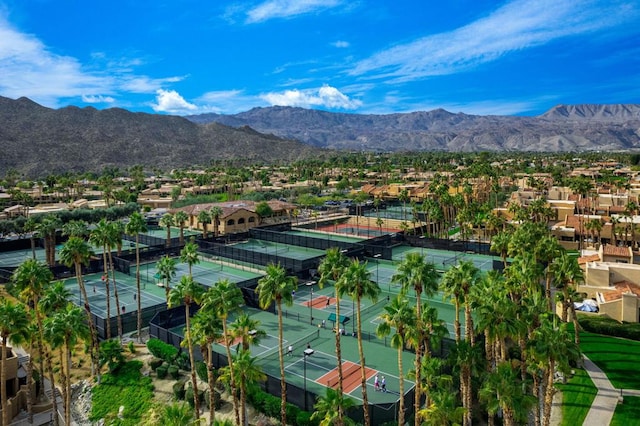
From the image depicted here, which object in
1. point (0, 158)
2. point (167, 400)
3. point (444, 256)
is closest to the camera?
point (167, 400)

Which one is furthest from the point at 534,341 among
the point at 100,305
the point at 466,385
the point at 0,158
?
the point at 0,158

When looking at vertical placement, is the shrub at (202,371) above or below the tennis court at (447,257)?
below

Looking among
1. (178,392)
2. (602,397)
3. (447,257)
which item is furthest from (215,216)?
(602,397)

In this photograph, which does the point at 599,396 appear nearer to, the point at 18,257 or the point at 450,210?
the point at 450,210

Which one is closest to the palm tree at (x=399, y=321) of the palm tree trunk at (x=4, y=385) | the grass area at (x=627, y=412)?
the grass area at (x=627, y=412)

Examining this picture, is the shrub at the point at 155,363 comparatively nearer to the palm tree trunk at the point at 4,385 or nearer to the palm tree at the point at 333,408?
the palm tree trunk at the point at 4,385

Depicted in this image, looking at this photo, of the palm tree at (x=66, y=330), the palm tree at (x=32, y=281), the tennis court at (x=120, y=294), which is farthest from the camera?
the tennis court at (x=120, y=294)

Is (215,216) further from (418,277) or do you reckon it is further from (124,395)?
(418,277)
